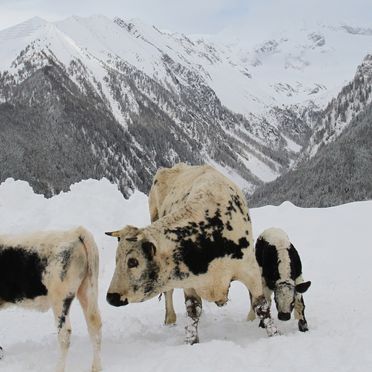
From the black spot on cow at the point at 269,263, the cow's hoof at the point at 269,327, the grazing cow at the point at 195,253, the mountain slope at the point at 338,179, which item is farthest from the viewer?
the mountain slope at the point at 338,179

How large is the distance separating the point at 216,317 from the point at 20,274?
17.6 ft

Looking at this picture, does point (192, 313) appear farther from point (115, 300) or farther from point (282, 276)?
point (282, 276)

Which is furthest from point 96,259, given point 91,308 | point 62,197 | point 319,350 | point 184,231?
point 62,197

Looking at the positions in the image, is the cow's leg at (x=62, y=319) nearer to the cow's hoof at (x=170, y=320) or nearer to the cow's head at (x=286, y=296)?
the cow's hoof at (x=170, y=320)

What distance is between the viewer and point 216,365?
27.4 feet

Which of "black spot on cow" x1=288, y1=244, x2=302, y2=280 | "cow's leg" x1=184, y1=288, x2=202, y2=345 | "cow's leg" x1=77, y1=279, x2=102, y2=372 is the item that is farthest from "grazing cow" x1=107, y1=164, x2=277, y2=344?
"black spot on cow" x1=288, y1=244, x2=302, y2=280

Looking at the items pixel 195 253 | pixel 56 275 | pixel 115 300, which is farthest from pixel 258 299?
pixel 56 275

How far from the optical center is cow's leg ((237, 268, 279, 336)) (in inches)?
399

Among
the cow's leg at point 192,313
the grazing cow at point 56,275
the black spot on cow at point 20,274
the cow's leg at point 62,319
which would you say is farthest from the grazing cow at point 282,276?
the black spot on cow at point 20,274

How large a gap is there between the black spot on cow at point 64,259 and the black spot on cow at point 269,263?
4.45 meters

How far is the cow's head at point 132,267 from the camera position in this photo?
8.80m

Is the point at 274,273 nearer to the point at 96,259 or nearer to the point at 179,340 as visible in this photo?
the point at 179,340

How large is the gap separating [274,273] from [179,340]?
2352mm

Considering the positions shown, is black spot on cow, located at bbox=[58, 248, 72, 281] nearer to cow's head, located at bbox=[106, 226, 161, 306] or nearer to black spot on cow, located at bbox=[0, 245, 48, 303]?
black spot on cow, located at bbox=[0, 245, 48, 303]
